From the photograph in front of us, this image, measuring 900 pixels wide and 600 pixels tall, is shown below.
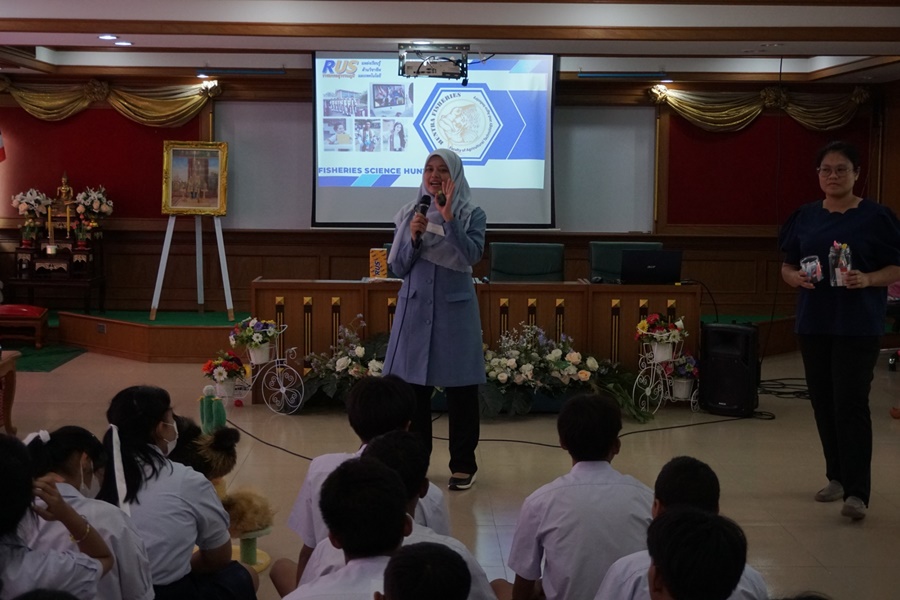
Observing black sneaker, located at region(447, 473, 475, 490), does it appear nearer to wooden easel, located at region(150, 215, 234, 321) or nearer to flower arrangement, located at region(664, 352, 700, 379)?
flower arrangement, located at region(664, 352, 700, 379)

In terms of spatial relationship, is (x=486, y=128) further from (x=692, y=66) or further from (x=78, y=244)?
(x=78, y=244)

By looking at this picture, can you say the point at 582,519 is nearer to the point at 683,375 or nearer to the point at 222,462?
the point at 222,462

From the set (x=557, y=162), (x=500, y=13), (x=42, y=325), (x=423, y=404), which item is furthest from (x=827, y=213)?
(x=42, y=325)

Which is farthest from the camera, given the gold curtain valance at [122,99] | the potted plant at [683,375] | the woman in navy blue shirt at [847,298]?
the gold curtain valance at [122,99]

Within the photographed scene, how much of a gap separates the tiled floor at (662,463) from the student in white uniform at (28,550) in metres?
1.49

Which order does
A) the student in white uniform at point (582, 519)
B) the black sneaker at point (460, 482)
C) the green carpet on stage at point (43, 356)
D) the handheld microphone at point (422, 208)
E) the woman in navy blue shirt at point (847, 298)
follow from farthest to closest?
the green carpet on stage at point (43, 356) → the black sneaker at point (460, 482) → the handheld microphone at point (422, 208) → the woman in navy blue shirt at point (847, 298) → the student in white uniform at point (582, 519)

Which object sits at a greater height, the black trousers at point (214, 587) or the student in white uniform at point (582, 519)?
the student in white uniform at point (582, 519)

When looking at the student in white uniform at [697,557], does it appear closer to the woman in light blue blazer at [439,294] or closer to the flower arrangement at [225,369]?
the woman in light blue blazer at [439,294]

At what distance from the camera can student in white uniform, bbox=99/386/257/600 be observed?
2.58 metres

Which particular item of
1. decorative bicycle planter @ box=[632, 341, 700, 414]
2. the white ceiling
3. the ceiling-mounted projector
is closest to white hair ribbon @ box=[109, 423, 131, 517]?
decorative bicycle planter @ box=[632, 341, 700, 414]

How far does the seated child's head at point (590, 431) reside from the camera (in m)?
Answer: 2.63

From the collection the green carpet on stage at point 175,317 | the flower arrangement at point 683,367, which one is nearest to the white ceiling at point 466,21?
the flower arrangement at point 683,367

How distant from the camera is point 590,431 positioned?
2.62m

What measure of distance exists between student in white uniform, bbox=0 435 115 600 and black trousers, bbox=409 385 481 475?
8.21 feet
